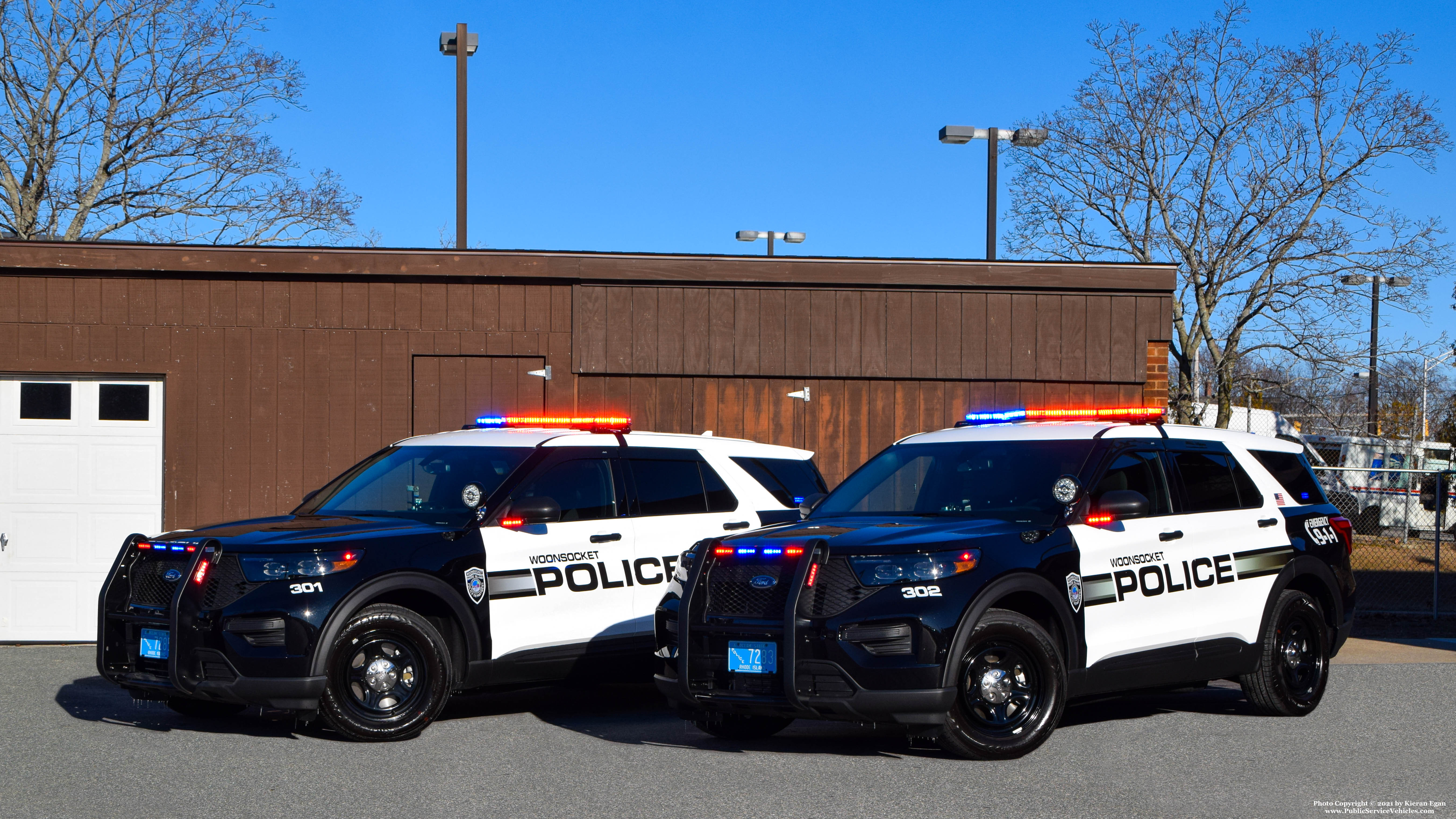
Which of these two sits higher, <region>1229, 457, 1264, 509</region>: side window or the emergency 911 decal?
<region>1229, 457, 1264, 509</region>: side window

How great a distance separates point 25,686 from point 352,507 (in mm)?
3036

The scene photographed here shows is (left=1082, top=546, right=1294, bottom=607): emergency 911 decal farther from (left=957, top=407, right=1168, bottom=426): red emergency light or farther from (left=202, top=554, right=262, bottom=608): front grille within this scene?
(left=202, top=554, right=262, bottom=608): front grille

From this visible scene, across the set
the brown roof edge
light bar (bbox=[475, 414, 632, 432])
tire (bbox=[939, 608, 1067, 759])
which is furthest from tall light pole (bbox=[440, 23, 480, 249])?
tire (bbox=[939, 608, 1067, 759])

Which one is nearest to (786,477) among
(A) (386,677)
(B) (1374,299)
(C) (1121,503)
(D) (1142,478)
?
(D) (1142,478)

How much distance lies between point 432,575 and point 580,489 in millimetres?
1325

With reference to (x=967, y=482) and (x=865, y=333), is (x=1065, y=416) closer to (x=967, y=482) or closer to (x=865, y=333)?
(x=967, y=482)

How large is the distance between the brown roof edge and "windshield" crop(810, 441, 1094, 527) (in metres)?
5.56

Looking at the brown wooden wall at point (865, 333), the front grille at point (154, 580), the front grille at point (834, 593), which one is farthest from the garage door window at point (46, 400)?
the front grille at point (834, 593)

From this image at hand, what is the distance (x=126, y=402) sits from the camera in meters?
13.5

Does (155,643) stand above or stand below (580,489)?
below

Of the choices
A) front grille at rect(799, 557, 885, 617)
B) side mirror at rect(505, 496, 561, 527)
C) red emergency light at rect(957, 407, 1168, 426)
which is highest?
red emergency light at rect(957, 407, 1168, 426)

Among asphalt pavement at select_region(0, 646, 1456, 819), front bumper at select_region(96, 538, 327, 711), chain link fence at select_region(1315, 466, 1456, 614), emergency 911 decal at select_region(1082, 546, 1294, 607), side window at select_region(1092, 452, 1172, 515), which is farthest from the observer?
chain link fence at select_region(1315, 466, 1456, 614)

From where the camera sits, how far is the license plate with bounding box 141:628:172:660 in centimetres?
771

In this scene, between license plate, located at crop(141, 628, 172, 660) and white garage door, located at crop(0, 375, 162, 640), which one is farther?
white garage door, located at crop(0, 375, 162, 640)
